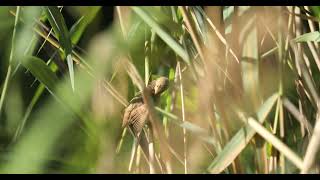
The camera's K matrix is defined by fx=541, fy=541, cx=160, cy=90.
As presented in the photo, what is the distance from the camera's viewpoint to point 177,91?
0.89 meters

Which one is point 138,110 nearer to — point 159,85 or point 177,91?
point 159,85

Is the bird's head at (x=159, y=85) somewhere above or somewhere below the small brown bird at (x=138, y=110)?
above

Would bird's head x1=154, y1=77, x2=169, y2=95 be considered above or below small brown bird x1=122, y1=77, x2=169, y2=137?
above

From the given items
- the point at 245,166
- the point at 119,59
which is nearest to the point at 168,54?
the point at 119,59

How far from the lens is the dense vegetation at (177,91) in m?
0.62

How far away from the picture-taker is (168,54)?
86 centimetres

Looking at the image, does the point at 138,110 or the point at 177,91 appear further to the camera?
the point at 177,91

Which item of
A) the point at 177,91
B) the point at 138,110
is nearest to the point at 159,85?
the point at 138,110

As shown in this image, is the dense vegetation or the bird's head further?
the bird's head

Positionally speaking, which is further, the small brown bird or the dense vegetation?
the small brown bird

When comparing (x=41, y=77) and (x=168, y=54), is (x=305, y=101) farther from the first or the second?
(x=41, y=77)

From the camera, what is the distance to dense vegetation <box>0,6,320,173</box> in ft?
2.03

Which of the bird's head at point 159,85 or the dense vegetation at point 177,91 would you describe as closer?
the dense vegetation at point 177,91

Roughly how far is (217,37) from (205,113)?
0.12m
